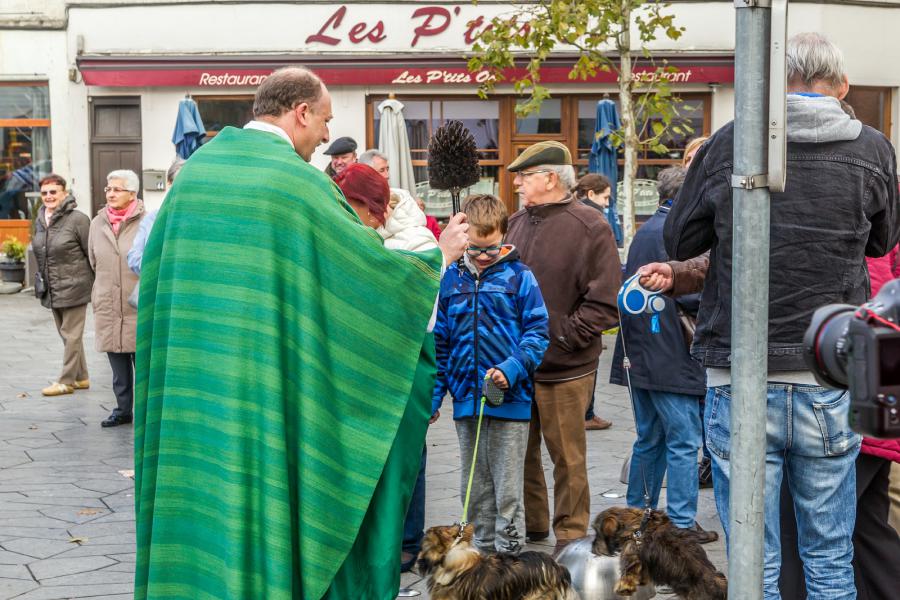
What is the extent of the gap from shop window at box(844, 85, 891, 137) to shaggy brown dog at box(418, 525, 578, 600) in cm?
1869

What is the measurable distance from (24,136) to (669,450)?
18.1 m

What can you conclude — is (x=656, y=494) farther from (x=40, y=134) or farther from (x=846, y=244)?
(x=40, y=134)

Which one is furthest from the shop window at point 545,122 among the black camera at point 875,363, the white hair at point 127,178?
the black camera at point 875,363

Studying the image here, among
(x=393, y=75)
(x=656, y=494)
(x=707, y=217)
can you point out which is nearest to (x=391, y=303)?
(x=707, y=217)

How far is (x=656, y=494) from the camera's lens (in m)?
5.88

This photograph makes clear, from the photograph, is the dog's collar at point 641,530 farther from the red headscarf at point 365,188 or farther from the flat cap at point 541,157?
the flat cap at point 541,157

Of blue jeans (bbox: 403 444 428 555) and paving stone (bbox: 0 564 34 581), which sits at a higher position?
blue jeans (bbox: 403 444 428 555)

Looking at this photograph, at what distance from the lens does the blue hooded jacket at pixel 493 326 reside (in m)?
5.29

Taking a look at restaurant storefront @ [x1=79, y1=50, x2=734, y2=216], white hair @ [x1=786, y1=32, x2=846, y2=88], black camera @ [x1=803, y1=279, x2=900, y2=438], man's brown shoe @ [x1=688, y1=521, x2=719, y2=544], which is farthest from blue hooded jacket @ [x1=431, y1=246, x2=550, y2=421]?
restaurant storefront @ [x1=79, y1=50, x2=734, y2=216]

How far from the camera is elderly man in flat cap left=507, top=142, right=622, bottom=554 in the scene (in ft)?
18.9

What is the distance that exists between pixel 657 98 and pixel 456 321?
33.3 feet

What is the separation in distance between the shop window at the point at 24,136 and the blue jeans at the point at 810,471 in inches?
767

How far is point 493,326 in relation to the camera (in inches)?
209

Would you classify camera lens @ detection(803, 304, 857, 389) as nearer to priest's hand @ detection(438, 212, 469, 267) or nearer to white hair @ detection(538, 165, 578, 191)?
priest's hand @ detection(438, 212, 469, 267)
